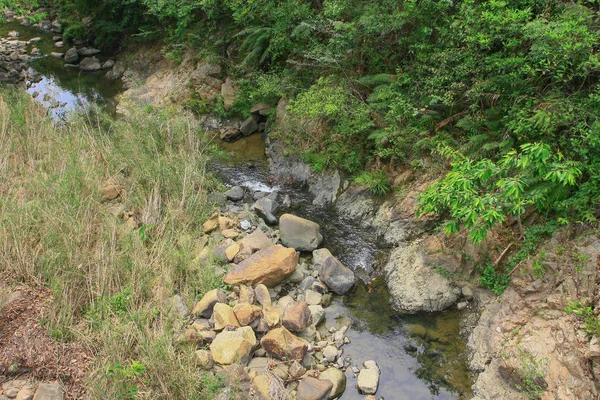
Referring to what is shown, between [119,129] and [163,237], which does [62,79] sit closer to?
[119,129]

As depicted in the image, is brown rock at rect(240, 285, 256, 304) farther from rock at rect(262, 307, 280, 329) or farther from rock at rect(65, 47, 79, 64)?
rock at rect(65, 47, 79, 64)

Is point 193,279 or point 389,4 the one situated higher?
point 389,4

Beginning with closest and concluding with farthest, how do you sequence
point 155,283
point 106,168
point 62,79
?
point 155,283, point 106,168, point 62,79

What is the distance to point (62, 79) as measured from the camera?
643 inches

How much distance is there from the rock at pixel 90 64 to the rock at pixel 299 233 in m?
12.9

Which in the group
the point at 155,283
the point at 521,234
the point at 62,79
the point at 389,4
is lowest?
the point at 62,79

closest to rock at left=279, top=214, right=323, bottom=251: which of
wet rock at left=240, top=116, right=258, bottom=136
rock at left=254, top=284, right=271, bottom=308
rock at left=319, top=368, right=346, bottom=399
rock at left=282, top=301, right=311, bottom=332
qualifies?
rock at left=254, top=284, right=271, bottom=308

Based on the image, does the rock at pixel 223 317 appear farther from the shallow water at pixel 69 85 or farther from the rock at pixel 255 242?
the shallow water at pixel 69 85

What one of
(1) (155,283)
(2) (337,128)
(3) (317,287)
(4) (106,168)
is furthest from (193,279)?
(2) (337,128)

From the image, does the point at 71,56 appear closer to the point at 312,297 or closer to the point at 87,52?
the point at 87,52

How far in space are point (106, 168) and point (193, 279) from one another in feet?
11.5

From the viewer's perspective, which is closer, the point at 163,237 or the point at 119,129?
the point at 163,237

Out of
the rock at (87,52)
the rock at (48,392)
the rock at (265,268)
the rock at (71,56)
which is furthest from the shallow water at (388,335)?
the rock at (87,52)

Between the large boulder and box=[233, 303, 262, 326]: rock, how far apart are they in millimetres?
2199
